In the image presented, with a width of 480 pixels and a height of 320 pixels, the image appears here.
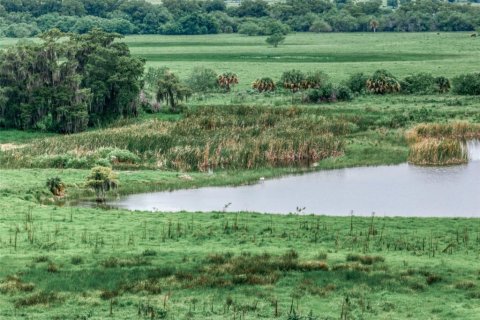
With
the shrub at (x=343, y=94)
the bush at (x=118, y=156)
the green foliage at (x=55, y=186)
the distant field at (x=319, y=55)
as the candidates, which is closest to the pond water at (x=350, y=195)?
the green foliage at (x=55, y=186)

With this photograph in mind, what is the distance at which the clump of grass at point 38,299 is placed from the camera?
27844 millimetres

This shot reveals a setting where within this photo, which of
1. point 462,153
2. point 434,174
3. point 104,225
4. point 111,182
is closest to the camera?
point 104,225

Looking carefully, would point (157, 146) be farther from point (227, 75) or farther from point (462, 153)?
point (227, 75)

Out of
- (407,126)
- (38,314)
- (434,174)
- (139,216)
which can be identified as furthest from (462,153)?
(38,314)

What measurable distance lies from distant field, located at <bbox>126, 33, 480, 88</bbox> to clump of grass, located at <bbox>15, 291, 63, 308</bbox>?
81.6 metres

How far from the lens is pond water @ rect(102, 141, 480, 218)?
48.3 m

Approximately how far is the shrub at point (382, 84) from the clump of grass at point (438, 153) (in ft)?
115

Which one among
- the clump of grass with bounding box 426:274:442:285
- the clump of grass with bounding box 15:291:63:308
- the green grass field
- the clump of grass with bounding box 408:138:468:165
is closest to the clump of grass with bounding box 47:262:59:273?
the green grass field

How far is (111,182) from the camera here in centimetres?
5234

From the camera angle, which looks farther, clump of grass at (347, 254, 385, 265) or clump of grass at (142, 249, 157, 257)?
clump of grass at (142, 249, 157, 257)

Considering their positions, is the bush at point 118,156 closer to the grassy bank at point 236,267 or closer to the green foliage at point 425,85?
the grassy bank at point 236,267

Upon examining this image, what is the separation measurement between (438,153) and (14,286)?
123ft

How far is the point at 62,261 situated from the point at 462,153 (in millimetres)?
35581

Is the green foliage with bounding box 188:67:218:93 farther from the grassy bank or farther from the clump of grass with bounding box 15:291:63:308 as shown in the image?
the clump of grass with bounding box 15:291:63:308
